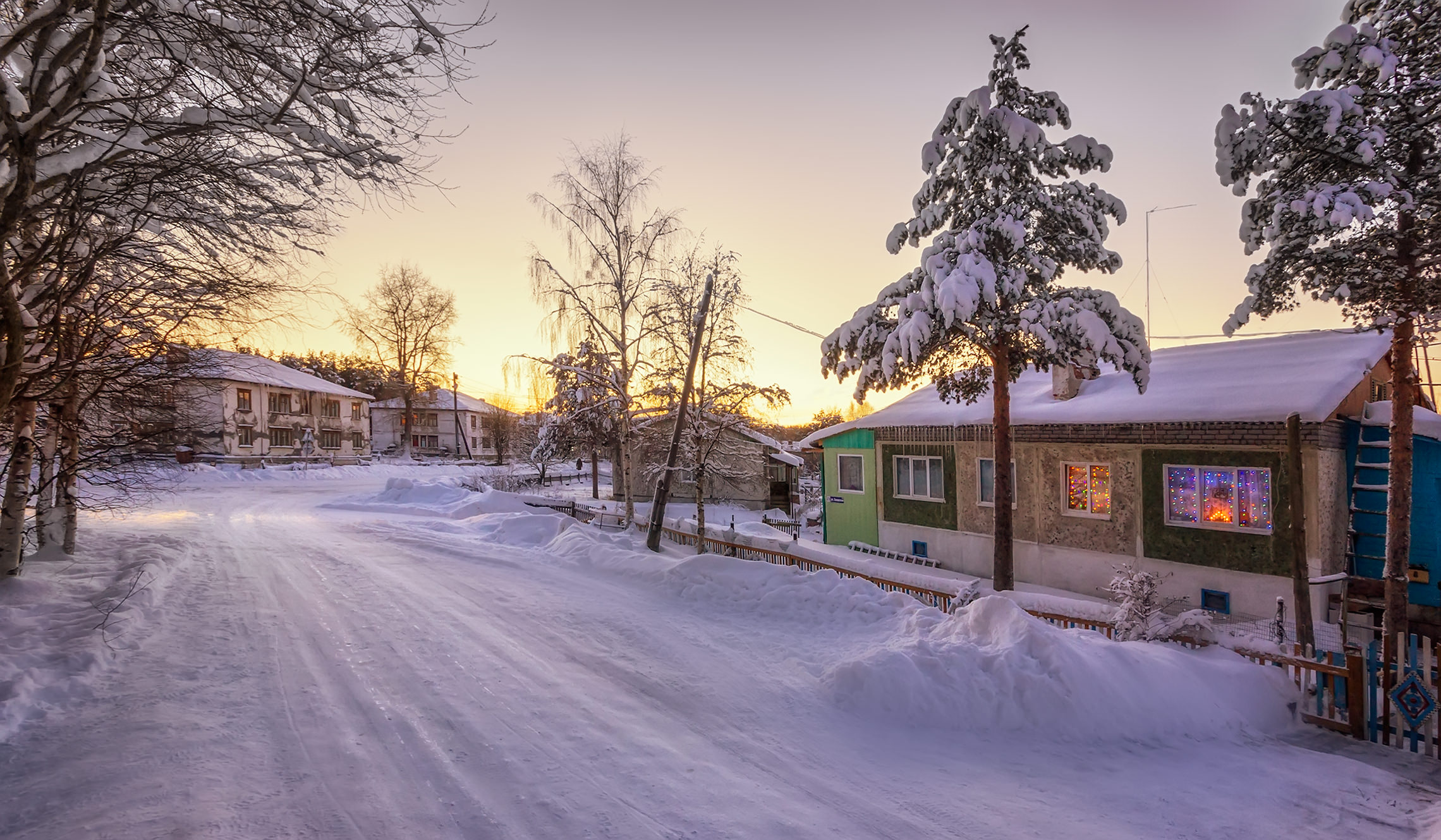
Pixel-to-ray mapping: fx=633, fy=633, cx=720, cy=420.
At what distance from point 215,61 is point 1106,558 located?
17.5 meters

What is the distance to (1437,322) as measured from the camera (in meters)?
9.01

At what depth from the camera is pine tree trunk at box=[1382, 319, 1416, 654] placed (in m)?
9.34

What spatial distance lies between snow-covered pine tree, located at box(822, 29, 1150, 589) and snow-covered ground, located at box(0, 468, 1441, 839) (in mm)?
4769

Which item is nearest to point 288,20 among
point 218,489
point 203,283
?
point 203,283

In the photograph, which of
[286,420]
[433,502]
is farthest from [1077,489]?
[286,420]

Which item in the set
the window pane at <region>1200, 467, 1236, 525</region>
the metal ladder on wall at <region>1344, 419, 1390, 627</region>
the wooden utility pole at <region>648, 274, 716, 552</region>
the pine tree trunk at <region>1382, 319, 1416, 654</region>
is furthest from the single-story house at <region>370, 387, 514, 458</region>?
the pine tree trunk at <region>1382, 319, 1416, 654</region>

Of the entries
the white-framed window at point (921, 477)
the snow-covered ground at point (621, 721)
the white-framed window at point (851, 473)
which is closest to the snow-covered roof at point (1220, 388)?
the white-framed window at point (921, 477)

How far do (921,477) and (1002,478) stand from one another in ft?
20.6

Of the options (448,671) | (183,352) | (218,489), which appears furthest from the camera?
(218,489)

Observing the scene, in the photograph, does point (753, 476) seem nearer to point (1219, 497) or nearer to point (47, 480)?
point (1219, 497)

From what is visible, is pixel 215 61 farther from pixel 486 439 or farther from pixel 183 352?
pixel 486 439

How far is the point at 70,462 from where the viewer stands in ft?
31.8

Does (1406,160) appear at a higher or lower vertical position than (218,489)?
higher

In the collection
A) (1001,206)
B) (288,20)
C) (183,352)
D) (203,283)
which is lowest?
(183,352)
